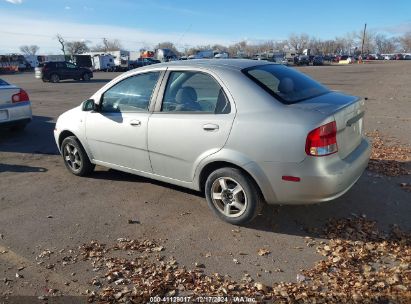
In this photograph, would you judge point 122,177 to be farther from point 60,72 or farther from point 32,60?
point 32,60

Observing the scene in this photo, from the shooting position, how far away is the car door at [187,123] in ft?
12.8

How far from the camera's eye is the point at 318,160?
346 centimetres

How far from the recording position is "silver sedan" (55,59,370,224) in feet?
11.6

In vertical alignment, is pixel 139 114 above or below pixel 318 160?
above

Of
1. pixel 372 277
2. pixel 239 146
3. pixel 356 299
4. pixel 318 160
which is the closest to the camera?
pixel 356 299

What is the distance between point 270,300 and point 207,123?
184 cm

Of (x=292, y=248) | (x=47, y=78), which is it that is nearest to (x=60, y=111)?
(x=292, y=248)

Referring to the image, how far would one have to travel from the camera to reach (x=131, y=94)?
4785 millimetres

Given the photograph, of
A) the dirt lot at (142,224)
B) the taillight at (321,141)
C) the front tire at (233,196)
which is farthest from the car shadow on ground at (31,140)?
the taillight at (321,141)

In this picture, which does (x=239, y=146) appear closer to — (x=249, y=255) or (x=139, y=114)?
(x=249, y=255)

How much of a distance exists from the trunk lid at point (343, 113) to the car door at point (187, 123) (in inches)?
31.1

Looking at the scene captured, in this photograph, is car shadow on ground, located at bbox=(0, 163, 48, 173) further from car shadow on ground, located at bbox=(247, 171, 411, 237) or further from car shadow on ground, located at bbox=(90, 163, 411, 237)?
car shadow on ground, located at bbox=(247, 171, 411, 237)

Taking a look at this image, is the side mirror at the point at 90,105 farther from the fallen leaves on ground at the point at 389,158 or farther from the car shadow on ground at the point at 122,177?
the fallen leaves on ground at the point at 389,158

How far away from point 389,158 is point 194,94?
3800 mm
